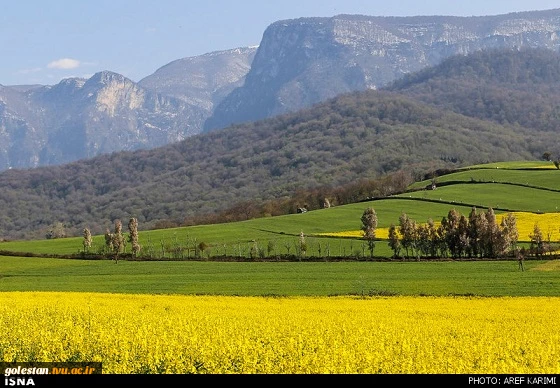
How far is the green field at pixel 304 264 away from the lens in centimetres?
5938

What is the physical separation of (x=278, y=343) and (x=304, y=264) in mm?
59192

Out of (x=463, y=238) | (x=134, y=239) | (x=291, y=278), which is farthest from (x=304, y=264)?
(x=134, y=239)

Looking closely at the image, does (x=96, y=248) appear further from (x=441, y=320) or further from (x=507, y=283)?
(x=441, y=320)

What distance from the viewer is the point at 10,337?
78.2ft

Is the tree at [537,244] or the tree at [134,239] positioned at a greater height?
the tree at [134,239]

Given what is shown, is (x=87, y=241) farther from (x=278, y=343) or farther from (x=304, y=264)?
(x=278, y=343)

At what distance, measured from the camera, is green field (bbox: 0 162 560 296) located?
5938 cm

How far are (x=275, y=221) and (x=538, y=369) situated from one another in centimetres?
11046

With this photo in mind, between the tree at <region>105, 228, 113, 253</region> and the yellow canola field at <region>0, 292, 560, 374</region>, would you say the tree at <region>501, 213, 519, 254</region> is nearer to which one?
the yellow canola field at <region>0, 292, 560, 374</region>

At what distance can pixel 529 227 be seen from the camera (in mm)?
107688

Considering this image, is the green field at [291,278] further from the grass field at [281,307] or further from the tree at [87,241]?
the tree at [87,241]

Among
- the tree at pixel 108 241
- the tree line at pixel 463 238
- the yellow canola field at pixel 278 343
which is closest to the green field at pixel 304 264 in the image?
the tree at pixel 108 241

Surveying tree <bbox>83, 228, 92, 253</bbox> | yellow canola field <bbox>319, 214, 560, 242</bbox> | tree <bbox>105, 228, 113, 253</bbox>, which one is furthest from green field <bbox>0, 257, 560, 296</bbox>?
yellow canola field <bbox>319, 214, 560, 242</bbox>

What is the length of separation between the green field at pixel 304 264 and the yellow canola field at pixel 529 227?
4391mm
